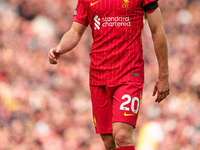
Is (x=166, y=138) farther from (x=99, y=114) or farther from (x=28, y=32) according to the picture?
(x=99, y=114)

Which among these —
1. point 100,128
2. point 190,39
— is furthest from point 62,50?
point 190,39

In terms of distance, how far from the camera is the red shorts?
3.79m

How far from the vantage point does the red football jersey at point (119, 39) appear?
12.8ft

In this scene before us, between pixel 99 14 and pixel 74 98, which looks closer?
pixel 99 14

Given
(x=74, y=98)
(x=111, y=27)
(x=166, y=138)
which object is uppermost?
(x=111, y=27)

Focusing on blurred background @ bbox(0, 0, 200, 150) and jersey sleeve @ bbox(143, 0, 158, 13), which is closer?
jersey sleeve @ bbox(143, 0, 158, 13)

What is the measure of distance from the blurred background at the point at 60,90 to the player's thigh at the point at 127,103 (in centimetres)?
424

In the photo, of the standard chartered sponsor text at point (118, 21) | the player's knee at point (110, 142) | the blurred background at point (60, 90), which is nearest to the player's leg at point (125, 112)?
the player's knee at point (110, 142)

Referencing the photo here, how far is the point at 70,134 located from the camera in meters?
8.11

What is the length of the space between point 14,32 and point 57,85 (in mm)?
1329

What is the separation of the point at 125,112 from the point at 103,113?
0.37 metres

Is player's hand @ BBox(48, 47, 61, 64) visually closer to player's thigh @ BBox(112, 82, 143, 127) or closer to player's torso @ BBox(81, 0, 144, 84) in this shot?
player's torso @ BBox(81, 0, 144, 84)

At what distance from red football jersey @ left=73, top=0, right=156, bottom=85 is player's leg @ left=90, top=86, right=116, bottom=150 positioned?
11 cm

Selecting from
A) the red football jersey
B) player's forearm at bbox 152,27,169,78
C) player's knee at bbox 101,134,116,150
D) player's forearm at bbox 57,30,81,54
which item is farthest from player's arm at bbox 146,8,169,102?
player's forearm at bbox 57,30,81,54
